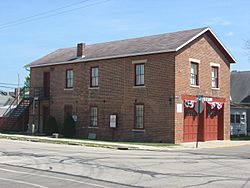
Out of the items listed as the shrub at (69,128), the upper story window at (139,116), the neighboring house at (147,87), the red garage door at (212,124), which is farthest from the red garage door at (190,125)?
the shrub at (69,128)

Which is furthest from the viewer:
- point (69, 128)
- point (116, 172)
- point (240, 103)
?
point (240, 103)

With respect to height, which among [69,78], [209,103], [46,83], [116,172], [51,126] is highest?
[69,78]

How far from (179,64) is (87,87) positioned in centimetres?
887

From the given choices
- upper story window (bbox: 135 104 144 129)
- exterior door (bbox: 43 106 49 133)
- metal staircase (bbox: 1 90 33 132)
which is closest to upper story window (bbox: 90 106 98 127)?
upper story window (bbox: 135 104 144 129)

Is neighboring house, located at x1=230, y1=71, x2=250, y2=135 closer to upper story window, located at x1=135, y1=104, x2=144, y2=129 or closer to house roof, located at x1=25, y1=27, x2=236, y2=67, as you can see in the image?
house roof, located at x1=25, y1=27, x2=236, y2=67

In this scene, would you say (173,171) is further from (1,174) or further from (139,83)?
(139,83)

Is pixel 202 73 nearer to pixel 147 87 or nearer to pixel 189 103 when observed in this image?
pixel 189 103

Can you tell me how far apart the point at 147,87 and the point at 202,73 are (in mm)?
4208

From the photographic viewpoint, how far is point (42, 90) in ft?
138

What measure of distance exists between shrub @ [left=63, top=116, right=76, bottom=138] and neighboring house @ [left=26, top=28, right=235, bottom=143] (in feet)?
1.38

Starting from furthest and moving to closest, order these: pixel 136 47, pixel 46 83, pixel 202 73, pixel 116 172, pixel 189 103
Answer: pixel 46 83 → pixel 136 47 → pixel 202 73 → pixel 189 103 → pixel 116 172

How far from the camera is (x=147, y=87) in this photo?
106 feet

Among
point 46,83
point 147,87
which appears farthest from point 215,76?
point 46,83

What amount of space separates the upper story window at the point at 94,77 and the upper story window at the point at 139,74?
4267mm
